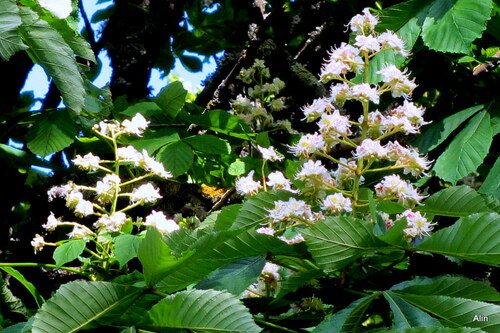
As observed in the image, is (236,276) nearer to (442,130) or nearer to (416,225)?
(416,225)

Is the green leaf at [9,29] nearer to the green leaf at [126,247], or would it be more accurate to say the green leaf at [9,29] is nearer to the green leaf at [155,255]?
the green leaf at [126,247]

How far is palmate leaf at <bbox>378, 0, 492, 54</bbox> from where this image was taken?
4.71ft

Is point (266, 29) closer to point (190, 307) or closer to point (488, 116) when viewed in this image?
point (488, 116)

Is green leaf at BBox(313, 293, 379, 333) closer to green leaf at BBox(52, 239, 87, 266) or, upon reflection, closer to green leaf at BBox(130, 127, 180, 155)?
green leaf at BBox(52, 239, 87, 266)

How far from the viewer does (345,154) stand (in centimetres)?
199

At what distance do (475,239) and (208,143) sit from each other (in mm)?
1103

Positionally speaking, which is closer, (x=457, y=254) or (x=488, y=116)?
(x=457, y=254)

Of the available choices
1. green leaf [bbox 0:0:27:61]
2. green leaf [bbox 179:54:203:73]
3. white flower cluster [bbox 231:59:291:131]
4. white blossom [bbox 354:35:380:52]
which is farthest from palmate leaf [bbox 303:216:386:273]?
green leaf [bbox 179:54:203:73]

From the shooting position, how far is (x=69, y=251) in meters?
1.38

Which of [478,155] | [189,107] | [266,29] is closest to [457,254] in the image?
[478,155]

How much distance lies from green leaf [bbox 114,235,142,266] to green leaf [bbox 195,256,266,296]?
363 mm

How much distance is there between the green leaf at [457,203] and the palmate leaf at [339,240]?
0.65 ft

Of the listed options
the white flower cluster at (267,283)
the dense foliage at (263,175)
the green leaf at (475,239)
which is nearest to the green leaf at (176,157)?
the dense foliage at (263,175)

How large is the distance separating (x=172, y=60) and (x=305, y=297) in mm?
2025
